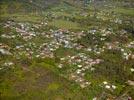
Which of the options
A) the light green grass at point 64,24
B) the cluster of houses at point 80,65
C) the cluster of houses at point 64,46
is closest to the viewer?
the cluster of houses at point 80,65

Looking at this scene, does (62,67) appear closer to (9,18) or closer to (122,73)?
(122,73)

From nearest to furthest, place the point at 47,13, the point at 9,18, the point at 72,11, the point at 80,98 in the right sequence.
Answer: the point at 80,98, the point at 9,18, the point at 47,13, the point at 72,11

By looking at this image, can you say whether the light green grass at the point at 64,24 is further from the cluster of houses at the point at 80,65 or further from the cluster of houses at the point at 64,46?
the cluster of houses at the point at 80,65

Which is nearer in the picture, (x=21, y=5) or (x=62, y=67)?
(x=62, y=67)

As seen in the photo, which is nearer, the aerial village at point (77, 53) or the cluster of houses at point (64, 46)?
the aerial village at point (77, 53)

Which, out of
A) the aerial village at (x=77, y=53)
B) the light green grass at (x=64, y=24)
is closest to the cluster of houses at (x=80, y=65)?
the aerial village at (x=77, y=53)

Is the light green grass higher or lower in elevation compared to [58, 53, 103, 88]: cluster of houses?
higher

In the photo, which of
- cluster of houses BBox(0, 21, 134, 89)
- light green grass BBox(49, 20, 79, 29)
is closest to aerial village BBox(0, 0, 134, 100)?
cluster of houses BBox(0, 21, 134, 89)

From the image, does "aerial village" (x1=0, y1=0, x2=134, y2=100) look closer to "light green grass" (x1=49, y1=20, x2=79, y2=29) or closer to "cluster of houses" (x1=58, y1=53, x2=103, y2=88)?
"cluster of houses" (x1=58, y1=53, x2=103, y2=88)

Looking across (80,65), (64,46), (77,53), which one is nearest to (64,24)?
(64,46)

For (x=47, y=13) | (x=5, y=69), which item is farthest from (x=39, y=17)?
(x=5, y=69)

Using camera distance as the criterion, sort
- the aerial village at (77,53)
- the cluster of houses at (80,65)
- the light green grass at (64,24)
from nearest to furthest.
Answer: the aerial village at (77,53)
the cluster of houses at (80,65)
the light green grass at (64,24)
